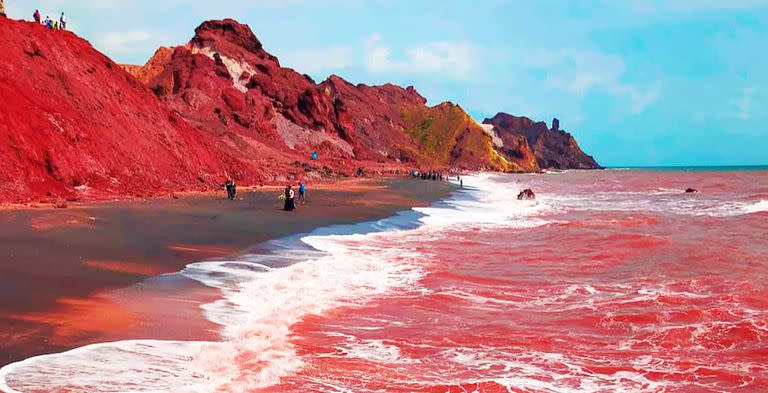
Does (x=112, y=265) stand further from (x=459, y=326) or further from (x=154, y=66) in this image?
(x=154, y=66)

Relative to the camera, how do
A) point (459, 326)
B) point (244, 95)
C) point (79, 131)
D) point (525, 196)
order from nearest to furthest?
point (459, 326), point (79, 131), point (525, 196), point (244, 95)

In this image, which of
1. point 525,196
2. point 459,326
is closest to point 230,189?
point 459,326

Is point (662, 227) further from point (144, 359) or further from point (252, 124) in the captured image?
point (252, 124)

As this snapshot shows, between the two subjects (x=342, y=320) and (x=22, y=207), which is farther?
(x=22, y=207)

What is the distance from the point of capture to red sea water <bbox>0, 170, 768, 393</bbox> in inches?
305

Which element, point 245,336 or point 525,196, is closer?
point 245,336

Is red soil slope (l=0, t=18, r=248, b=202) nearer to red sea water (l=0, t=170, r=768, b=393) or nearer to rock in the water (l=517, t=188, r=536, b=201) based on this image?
red sea water (l=0, t=170, r=768, b=393)

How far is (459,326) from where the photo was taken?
35.1ft

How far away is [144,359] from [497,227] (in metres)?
21.2

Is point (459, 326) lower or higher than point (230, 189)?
lower

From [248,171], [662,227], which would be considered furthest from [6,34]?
[662,227]


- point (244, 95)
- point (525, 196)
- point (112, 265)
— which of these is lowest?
point (112, 265)

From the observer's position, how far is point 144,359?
7.93 metres

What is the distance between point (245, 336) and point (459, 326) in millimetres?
3605
